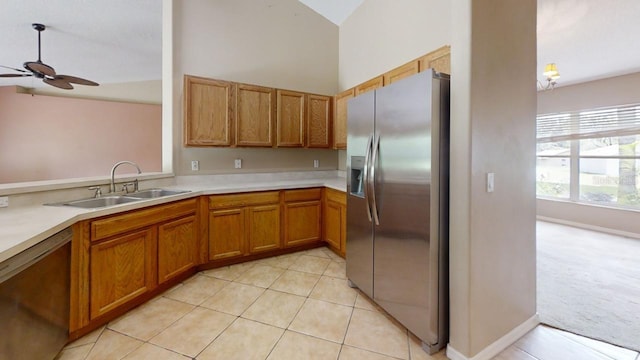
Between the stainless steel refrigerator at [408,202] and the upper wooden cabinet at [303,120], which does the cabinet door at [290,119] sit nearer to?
the upper wooden cabinet at [303,120]

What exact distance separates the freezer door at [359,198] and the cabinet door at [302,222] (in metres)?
0.98

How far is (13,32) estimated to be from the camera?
3564mm

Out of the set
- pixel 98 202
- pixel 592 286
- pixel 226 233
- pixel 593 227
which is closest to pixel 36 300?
pixel 98 202

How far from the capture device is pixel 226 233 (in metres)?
2.93

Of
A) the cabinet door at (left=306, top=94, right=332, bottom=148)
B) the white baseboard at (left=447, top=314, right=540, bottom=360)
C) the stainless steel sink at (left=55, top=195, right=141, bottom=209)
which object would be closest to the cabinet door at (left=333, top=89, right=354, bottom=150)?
the cabinet door at (left=306, top=94, right=332, bottom=148)

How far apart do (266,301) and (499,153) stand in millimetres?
2074

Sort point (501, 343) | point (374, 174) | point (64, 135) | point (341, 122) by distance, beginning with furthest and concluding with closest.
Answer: point (64, 135), point (341, 122), point (374, 174), point (501, 343)

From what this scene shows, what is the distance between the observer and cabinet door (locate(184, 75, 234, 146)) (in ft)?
9.76

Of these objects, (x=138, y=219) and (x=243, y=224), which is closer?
(x=138, y=219)

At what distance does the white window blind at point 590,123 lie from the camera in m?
4.42

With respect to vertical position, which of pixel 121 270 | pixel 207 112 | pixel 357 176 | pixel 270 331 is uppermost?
pixel 207 112

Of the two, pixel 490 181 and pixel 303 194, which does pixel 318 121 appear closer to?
pixel 303 194

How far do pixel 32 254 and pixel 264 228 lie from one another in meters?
Answer: 2.00

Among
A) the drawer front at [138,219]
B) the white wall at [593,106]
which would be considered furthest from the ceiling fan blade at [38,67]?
the white wall at [593,106]
